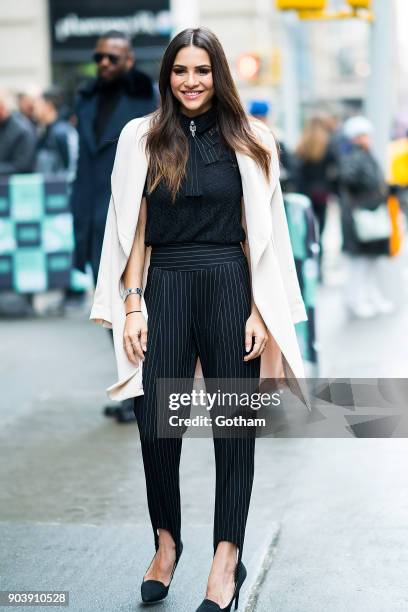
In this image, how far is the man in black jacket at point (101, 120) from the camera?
6.66 m

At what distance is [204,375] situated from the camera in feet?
13.6

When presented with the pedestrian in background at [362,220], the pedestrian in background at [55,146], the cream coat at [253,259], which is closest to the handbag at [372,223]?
the pedestrian in background at [362,220]

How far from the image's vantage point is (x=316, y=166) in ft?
45.6

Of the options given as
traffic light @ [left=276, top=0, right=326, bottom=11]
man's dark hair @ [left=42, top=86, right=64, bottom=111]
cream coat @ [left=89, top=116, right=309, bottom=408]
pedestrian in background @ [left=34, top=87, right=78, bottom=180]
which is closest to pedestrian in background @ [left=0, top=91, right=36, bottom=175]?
pedestrian in background @ [left=34, top=87, right=78, bottom=180]

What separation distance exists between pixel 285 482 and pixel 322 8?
7567mm

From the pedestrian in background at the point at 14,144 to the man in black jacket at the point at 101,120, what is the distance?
5253 millimetres

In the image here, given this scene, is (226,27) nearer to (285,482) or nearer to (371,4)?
(371,4)

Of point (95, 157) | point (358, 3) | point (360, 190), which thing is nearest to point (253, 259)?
point (95, 157)

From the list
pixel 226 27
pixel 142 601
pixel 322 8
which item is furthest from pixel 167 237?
pixel 226 27

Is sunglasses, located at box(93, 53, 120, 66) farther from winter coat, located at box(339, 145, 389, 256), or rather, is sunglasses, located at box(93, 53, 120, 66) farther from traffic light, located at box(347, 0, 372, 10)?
traffic light, located at box(347, 0, 372, 10)

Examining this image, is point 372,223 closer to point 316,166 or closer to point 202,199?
point 316,166

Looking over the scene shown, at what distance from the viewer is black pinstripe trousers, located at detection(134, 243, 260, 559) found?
13.3 feet

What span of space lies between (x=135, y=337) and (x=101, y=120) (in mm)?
2993

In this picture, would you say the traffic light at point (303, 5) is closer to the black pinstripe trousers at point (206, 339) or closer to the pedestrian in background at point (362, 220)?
the pedestrian in background at point (362, 220)
